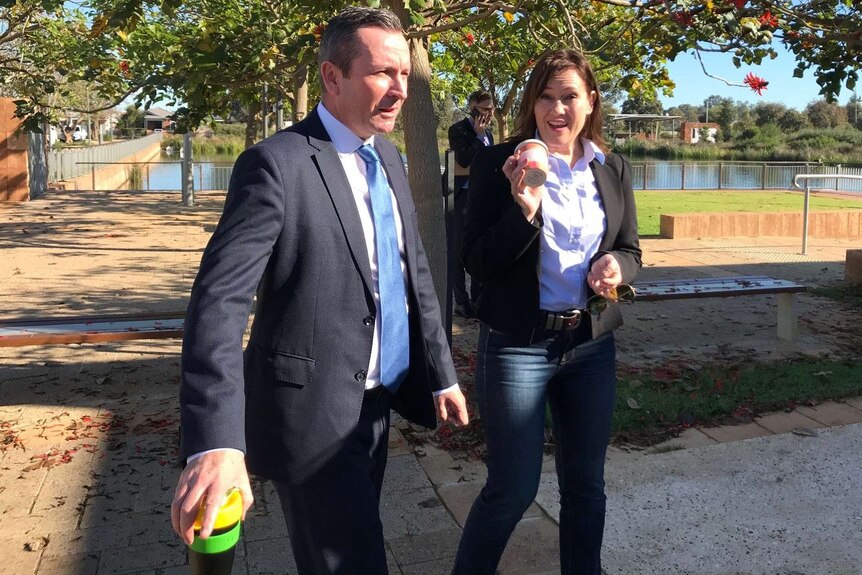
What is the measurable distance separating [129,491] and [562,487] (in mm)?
2236

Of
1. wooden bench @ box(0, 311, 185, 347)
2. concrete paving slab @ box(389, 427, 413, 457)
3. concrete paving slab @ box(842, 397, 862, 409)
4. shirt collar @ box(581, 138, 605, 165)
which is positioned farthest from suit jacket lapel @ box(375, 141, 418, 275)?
concrete paving slab @ box(842, 397, 862, 409)

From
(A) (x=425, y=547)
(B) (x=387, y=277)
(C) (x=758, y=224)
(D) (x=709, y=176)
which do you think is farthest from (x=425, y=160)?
(D) (x=709, y=176)

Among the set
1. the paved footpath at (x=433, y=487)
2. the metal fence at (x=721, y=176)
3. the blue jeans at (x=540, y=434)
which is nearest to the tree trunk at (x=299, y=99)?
the paved footpath at (x=433, y=487)

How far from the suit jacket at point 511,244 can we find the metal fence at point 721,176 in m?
26.3

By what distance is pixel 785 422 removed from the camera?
5.16 m

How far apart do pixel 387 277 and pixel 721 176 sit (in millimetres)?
28184

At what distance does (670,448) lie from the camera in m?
4.75

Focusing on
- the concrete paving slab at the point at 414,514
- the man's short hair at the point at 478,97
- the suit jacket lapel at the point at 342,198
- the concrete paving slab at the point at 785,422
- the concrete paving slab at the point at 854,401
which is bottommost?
the concrete paving slab at the point at 414,514

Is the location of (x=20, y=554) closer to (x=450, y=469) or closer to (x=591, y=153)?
(x=450, y=469)

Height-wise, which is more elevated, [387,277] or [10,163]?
[10,163]

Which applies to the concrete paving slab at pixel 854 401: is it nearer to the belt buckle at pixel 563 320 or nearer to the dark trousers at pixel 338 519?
the belt buckle at pixel 563 320

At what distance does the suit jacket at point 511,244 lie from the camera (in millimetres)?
2674

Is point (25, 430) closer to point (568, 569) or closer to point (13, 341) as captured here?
point (13, 341)

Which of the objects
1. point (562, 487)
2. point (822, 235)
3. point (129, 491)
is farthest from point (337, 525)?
point (822, 235)
